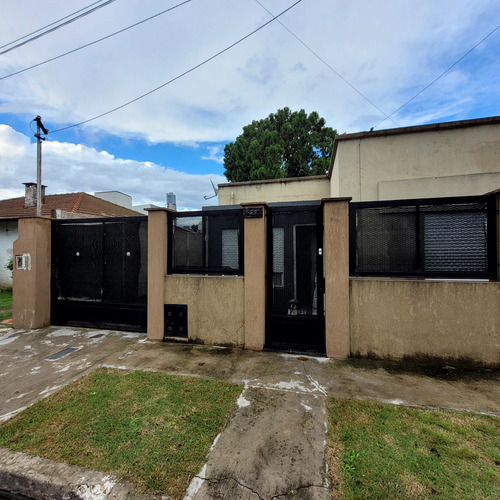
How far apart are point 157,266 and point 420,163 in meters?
6.19

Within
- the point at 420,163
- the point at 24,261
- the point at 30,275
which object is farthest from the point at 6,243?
the point at 420,163

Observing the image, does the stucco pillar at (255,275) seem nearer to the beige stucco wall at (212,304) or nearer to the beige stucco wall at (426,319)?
the beige stucco wall at (212,304)

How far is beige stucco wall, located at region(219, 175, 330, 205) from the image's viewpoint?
9.43 meters

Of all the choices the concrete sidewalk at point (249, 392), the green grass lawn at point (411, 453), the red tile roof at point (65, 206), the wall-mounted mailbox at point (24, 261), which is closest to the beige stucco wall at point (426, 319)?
the concrete sidewalk at point (249, 392)

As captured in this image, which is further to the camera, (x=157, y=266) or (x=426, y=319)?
(x=157, y=266)

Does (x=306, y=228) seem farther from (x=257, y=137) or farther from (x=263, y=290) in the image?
(x=257, y=137)

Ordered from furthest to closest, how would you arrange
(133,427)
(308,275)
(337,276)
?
1. (308,275)
2. (337,276)
3. (133,427)

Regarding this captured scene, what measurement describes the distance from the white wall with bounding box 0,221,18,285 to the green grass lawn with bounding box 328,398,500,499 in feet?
49.8

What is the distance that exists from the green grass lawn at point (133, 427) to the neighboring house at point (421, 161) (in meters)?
5.53

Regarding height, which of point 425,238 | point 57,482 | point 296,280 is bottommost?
point 57,482

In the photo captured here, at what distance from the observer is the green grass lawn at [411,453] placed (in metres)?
1.59

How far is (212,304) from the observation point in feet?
13.3

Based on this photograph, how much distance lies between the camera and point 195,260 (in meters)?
4.24

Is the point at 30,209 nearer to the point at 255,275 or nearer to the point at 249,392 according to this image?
the point at 255,275
